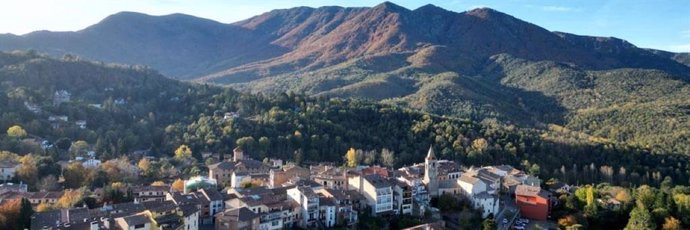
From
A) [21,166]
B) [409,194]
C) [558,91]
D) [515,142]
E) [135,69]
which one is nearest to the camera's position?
[409,194]

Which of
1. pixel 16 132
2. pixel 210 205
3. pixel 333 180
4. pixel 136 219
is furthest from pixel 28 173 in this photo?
pixel 333 180

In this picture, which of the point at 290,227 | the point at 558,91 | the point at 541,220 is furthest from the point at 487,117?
the point at 290,227

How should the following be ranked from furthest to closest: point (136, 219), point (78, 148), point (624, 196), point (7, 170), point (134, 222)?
point (78, 148)
point (7, 170)
point (624, 196)
point (136, 219)
point (134, 222)


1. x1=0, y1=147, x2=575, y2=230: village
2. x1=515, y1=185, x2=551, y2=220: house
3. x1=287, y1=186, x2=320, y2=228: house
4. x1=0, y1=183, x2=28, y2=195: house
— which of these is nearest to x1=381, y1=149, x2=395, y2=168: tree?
x1=0, y1=147, x2=575, y2=230: village

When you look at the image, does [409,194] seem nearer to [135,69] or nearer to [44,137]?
[44,137]

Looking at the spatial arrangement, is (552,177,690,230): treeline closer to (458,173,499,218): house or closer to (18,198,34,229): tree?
(458,173,499,218): house

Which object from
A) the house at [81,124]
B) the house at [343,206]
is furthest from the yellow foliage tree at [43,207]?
the house at [81,124]

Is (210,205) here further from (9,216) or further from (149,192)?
(9,216)
